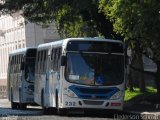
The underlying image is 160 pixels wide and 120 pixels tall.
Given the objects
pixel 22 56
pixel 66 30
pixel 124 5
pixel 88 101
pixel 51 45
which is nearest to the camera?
pixel 124 5

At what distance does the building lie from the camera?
7769cm

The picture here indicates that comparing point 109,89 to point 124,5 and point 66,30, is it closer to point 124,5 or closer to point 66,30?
point 124,5

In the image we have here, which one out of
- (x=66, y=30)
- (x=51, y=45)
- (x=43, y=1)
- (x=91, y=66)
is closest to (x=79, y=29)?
(x=66, y=30)

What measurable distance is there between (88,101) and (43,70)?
531cm

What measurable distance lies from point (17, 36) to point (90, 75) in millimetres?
54490

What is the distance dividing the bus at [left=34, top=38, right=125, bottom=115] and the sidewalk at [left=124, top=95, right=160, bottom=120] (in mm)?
1305

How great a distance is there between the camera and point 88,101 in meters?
27.7

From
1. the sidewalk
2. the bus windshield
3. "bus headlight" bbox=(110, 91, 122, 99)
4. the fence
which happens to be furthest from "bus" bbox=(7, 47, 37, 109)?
the fence

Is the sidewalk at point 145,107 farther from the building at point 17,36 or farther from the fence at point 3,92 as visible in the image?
the fence at point 3,92

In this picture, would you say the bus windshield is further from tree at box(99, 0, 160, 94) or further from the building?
the building

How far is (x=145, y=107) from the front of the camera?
99.7 feet

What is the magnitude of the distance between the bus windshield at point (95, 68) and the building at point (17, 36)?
4299 cm

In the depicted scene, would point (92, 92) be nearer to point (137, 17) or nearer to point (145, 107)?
point (145, 107)

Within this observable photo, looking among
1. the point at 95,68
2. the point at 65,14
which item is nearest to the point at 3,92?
the point at 65,14
